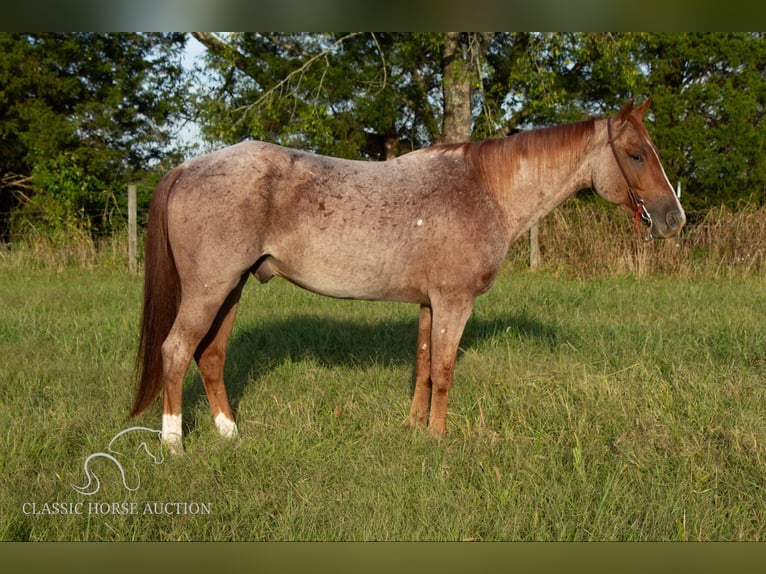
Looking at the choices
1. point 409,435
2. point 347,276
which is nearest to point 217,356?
point 347,276

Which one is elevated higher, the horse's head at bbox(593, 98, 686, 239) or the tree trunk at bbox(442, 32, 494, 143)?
the tree trunk at bbox(442, 32, 494, 143)

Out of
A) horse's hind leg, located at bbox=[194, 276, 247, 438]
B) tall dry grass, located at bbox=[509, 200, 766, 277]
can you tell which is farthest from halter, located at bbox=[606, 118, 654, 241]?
tall dry grass, located at bbox=[509, 200, 766, 277]

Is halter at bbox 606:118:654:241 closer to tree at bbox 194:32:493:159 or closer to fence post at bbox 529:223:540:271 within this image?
fence post at bbox 529:223:540:271

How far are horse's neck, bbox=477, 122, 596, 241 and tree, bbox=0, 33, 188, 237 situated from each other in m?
11.5

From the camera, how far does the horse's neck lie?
393cm

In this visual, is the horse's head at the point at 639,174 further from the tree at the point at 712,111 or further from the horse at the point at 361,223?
the tree at the point at 712,111

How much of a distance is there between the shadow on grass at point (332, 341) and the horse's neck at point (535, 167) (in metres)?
1.77

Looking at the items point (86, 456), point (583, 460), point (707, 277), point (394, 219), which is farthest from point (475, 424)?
point (707, 277)

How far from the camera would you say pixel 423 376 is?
13.8 feet

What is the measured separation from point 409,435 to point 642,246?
9.12m

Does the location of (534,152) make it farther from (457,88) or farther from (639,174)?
(457,88)

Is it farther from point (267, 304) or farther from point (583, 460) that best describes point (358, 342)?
point (583, 460)

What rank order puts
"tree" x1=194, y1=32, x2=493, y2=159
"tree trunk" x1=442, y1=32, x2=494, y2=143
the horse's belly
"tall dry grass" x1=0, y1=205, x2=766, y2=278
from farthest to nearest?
"tree" x1=194, y1=32, x2=493, y2=159, "tall dry grass" x1=0, y1=205, x2=766, y2=278, "tree trunk" x1=442, y1=32, x2=494, y2=143, the horse's belly
